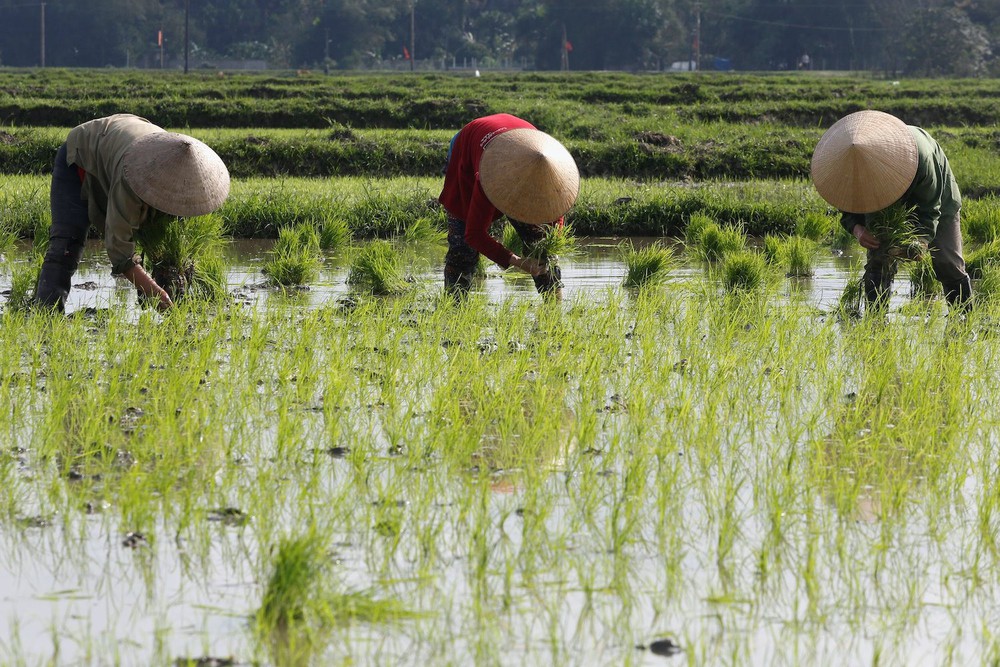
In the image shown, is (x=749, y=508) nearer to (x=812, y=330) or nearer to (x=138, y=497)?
(x=138, y=497)

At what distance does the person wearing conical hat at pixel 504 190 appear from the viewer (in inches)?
183

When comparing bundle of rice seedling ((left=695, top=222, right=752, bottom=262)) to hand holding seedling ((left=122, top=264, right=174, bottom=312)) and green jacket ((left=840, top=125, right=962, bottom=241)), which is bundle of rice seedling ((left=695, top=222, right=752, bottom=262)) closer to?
green jacket ((left=840, top=125, right=962, bottom=241))

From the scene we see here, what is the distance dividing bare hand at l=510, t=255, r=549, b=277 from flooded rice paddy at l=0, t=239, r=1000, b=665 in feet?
0.70

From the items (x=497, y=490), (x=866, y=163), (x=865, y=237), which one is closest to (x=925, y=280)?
(x=865, y=237)

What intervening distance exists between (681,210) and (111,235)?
17.9ft

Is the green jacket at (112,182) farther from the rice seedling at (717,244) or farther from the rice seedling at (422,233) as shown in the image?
the rice seedling at (717,244)

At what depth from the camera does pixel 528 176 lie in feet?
15.1

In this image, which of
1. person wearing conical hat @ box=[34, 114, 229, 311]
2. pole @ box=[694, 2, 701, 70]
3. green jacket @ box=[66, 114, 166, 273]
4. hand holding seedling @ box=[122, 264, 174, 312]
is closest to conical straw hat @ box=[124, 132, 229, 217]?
person wearing conical hat @ box=[34, 114, 229, 311]

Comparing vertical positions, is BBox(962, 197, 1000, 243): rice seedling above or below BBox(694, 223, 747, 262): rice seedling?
above

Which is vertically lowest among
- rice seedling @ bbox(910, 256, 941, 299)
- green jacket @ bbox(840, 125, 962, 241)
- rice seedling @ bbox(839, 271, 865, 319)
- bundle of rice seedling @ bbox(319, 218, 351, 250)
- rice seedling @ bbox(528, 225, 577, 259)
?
rice seedling @ bbox(528, 225, 577, 259)

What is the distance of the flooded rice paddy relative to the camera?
2504 mm

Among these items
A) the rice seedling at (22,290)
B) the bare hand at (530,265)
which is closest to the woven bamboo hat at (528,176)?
the bare hand at (530,265)

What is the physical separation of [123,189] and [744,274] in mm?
3228

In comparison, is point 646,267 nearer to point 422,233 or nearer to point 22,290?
point 422,233
